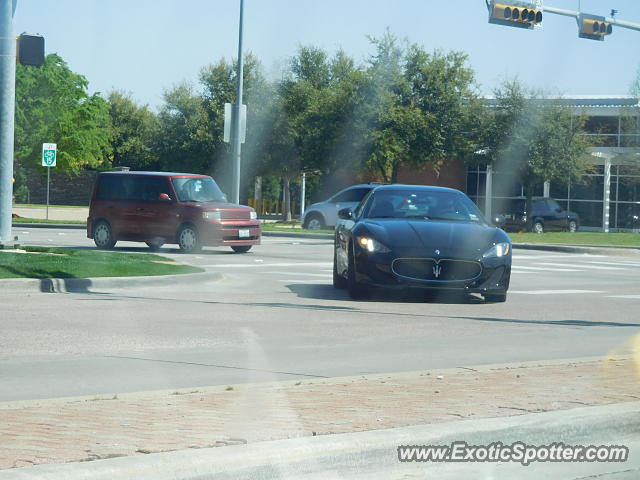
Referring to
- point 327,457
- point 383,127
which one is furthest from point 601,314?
point 383,127

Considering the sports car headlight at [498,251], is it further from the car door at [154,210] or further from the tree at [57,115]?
the tree at [57,115]

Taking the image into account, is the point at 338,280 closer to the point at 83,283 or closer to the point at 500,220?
the point at 83,283

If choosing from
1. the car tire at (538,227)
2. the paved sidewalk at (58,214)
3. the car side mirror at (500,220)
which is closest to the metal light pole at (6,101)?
the paved sidewalk at (58,214)

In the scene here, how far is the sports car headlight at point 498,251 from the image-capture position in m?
12.9

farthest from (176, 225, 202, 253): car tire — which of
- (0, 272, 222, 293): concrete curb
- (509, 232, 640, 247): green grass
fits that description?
(509, 232, 640, 247): green grass

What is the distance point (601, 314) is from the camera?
41.3 ft

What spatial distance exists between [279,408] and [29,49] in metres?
10.9

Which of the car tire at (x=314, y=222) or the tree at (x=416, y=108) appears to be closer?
the car tire at (x=314, y=222)

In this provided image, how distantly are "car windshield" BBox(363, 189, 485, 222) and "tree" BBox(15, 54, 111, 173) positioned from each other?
148 ft

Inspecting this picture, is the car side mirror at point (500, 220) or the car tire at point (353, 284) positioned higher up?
the car side mirror at point (500, 220)

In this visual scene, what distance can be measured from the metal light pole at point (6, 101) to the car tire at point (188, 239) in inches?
265

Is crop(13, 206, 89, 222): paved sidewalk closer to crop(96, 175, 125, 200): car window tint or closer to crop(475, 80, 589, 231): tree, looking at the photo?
crop(475, 80, 589, 231): tree

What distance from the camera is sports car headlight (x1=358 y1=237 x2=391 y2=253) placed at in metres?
12.8

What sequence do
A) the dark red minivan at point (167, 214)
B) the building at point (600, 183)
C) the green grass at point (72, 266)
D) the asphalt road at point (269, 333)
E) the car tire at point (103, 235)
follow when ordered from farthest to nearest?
the building at point (600, 183), the car tire at point (103, 235), the dark red minivan at point (167, 214), the green grass at point (72, 266), the asphalt road at point (269, 333)
